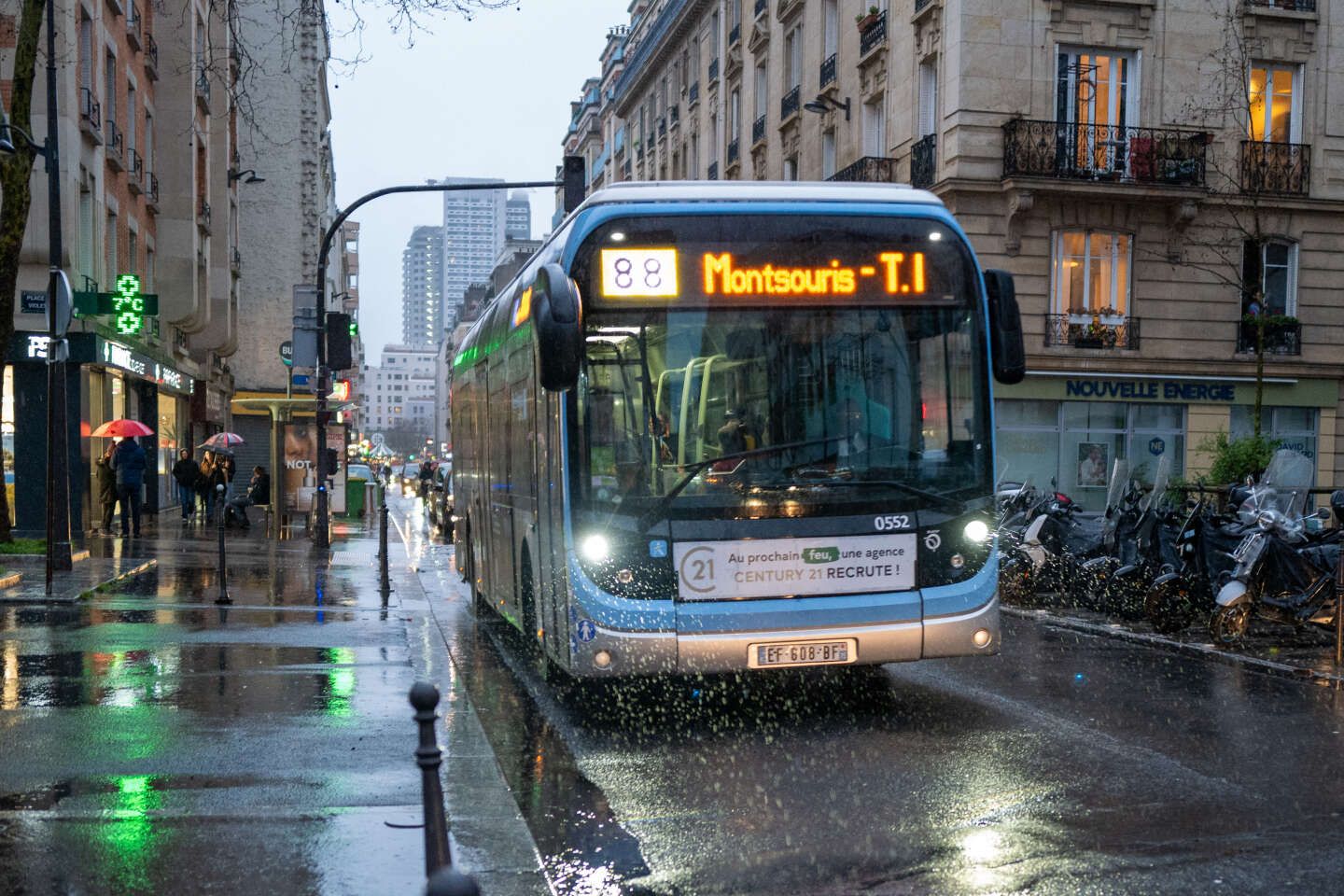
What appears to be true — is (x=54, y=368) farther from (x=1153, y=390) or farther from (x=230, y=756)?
(x=1153, y=390)

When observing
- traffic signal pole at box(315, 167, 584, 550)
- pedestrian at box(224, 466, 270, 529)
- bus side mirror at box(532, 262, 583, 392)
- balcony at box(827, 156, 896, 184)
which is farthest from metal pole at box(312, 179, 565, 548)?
bus side mirror at box(532, 262, 583, 392)

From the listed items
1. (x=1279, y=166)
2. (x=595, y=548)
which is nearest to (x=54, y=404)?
(x=595, y=548)

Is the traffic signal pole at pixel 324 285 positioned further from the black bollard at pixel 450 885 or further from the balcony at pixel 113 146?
the black bollard at pixel 450 885

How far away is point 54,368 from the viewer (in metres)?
16.0

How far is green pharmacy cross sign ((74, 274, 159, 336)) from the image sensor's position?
61.9 feet

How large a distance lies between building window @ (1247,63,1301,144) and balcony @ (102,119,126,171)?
2277 cm

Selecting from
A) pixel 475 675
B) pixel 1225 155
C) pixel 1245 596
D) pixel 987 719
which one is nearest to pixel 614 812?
pixel 987 719

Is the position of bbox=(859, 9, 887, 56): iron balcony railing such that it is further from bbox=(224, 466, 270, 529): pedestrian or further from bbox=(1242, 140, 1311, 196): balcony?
bbox=(224, 466, 270, 529): pedestrian

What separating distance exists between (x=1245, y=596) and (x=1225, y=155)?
21028mm

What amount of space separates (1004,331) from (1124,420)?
74.5 ft

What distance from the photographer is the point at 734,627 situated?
8.07m

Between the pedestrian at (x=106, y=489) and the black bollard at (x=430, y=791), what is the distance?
2443 centimetres

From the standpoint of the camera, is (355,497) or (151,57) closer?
(151,57)

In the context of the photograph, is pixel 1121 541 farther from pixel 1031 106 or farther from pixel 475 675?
pixel 1031 106
